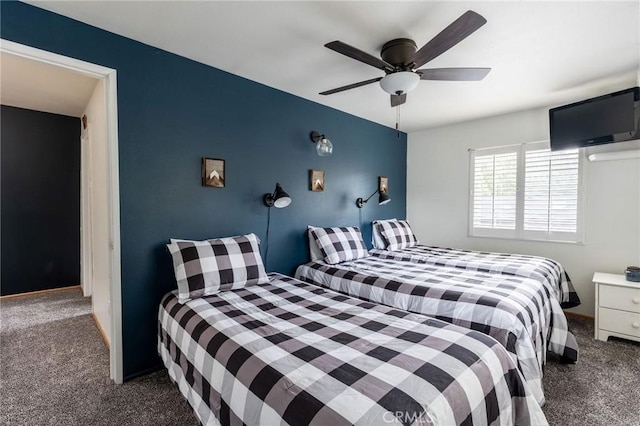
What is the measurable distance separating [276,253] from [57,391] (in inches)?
71.4

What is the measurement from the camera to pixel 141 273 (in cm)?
214

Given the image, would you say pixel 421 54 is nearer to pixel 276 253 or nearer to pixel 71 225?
pixel 276 253

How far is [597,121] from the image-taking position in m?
2.81

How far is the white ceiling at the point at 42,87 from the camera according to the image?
8.19ft

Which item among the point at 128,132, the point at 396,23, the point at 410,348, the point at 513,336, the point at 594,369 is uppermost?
the point at 396,23

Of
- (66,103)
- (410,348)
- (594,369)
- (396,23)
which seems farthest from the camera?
(66,103)

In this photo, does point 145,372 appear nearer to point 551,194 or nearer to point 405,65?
point 405,65

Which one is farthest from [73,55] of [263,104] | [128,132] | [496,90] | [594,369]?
[594,369]

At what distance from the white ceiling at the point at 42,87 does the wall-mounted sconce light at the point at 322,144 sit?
2061mm

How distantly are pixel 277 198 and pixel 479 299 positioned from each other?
1759 mm

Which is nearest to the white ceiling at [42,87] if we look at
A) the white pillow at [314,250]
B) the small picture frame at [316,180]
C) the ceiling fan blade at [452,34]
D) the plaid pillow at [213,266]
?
the plaid pillow at [213,266]

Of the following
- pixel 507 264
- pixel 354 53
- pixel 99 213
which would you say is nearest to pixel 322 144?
pixel 354 53

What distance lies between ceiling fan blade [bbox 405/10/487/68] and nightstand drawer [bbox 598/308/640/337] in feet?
9.08

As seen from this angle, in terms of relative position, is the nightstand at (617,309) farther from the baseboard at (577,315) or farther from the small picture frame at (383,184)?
the small picture frame at (383,184)
